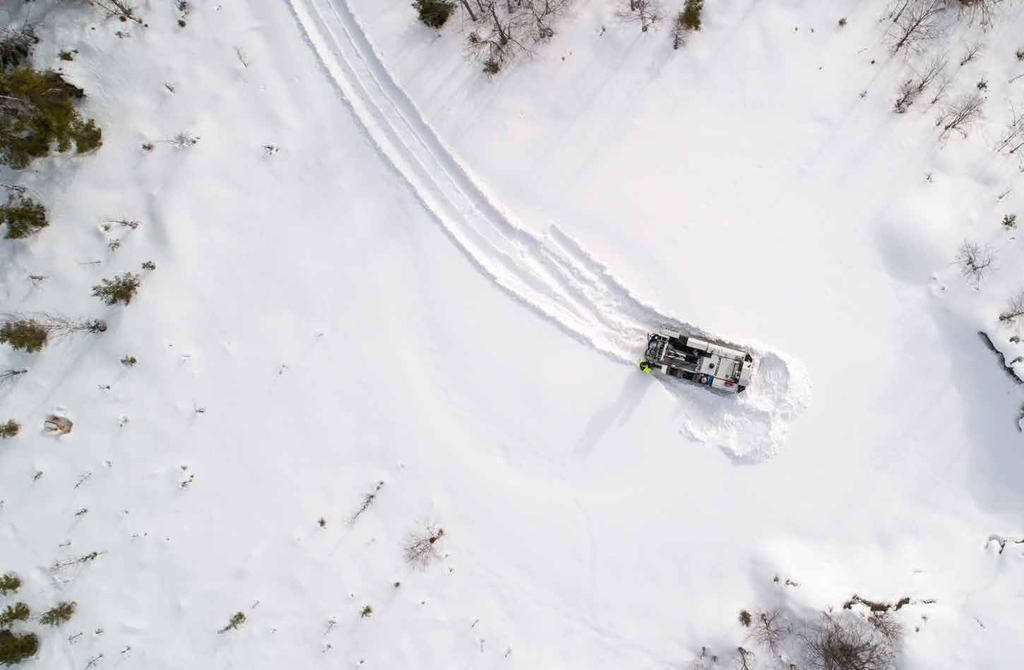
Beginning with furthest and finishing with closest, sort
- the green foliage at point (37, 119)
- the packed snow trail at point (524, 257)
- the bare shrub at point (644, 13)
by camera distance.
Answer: the bare shrub at point (644, 13) → the packed snow trail at point (524, 257) → the green foliage at point (37, 119)

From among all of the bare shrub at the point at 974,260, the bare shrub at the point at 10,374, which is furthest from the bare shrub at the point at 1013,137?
the bare shrub at the point at 10,374

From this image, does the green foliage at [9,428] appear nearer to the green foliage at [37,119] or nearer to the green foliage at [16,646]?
the green foliage at [16,646]

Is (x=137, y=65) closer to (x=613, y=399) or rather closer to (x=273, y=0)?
(x=273, y=0)

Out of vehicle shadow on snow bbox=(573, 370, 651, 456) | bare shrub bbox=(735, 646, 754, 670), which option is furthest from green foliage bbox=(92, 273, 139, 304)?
bare shrub bbox=(735, 646, 754, 670)

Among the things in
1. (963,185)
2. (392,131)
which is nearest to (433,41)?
(392,131)

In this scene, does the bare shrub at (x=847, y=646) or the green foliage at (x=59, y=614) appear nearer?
the bare shrub at (x=847, y=646)

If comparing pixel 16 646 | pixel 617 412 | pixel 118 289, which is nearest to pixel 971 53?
pixel 617 412

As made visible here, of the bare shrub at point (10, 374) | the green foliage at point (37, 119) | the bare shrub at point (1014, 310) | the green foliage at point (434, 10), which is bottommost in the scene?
the bare shrub at point (10, 374)
